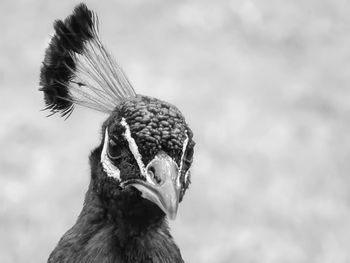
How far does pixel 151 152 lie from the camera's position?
248cm

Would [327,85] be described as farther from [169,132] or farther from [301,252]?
[169,132]

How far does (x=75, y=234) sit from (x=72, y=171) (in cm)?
289

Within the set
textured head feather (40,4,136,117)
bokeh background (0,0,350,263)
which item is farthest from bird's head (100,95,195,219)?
bokeh background (0,0,350,263)

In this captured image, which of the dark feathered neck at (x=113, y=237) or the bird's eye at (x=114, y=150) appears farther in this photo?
the dark feathered neck at (x=113, y=237)

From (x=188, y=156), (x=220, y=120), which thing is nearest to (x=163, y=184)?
(x=188, y=156)

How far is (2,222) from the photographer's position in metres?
5.32

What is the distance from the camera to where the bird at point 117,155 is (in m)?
2.49

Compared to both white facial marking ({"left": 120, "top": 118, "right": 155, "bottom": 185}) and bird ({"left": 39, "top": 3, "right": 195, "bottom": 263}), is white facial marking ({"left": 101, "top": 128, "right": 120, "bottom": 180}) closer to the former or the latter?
bird ({"left": 39, "top": 3, "right": 195, "bottom": 263})

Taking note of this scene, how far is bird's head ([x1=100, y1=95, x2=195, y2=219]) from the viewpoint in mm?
2439

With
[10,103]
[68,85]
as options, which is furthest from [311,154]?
[68,85]

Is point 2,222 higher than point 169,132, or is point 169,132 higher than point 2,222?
point 2,222

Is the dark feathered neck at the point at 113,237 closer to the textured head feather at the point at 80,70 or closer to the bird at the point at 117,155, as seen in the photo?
the bird at the point at 117,155

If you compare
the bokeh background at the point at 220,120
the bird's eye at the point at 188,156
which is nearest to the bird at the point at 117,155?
the bird's eye at the point at 188,156

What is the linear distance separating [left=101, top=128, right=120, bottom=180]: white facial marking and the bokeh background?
8.05 ft
